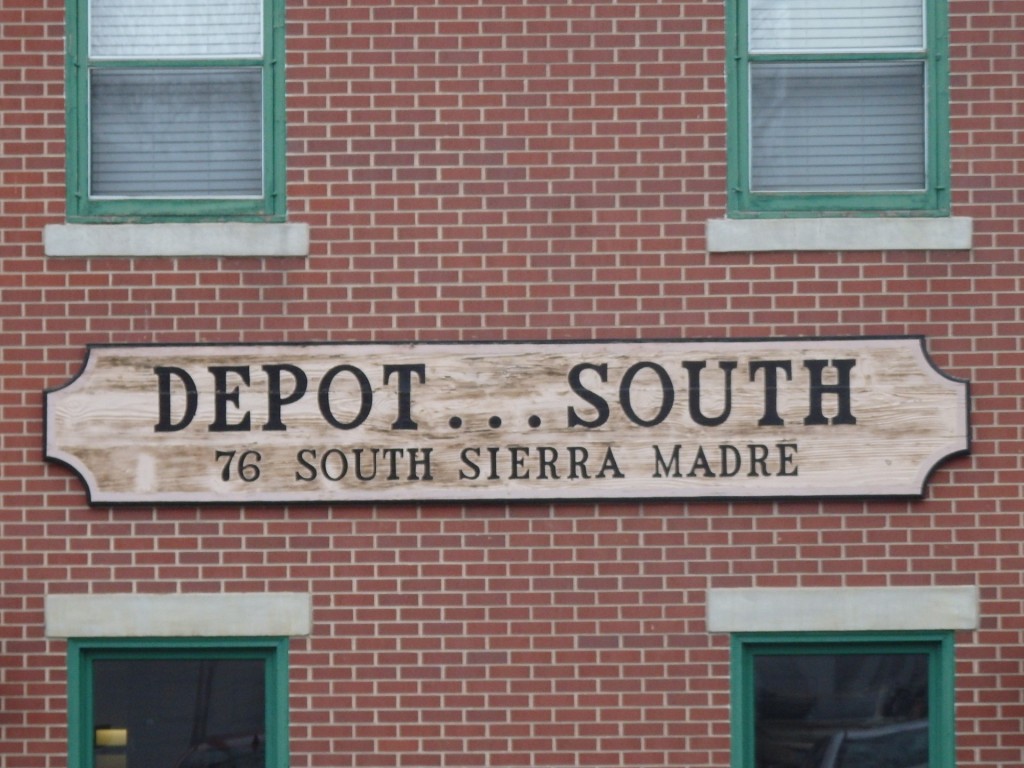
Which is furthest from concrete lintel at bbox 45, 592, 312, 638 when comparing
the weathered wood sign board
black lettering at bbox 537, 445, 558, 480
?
black lettering at bbox 537, 445, 558, 480

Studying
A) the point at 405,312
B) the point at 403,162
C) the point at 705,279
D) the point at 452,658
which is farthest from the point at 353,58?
the point at 452,658

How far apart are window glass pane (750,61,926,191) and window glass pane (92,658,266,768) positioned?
3.59 metres

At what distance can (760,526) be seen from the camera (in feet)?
23.0

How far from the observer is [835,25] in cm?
730

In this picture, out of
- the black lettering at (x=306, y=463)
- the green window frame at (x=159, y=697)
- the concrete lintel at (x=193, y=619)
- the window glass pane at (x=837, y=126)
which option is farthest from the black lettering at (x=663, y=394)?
the green window frame at (x=159, y=697)

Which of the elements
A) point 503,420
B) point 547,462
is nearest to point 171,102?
point 503,420

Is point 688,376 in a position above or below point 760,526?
above

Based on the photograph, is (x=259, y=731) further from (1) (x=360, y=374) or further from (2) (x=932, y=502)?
(2) (x=932, y=502)

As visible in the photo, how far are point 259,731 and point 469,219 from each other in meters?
2.73

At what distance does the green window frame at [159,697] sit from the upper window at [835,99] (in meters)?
3.33

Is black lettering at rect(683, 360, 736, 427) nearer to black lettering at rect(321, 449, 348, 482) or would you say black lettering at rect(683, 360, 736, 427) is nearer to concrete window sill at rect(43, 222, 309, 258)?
black lettering at rect(321, 449, 348, 482)

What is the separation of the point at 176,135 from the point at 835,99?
334 centimetres

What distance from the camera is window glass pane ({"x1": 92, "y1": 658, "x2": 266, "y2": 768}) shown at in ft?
23.3

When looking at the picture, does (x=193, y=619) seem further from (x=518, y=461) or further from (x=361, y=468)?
(x=518, y=461)
